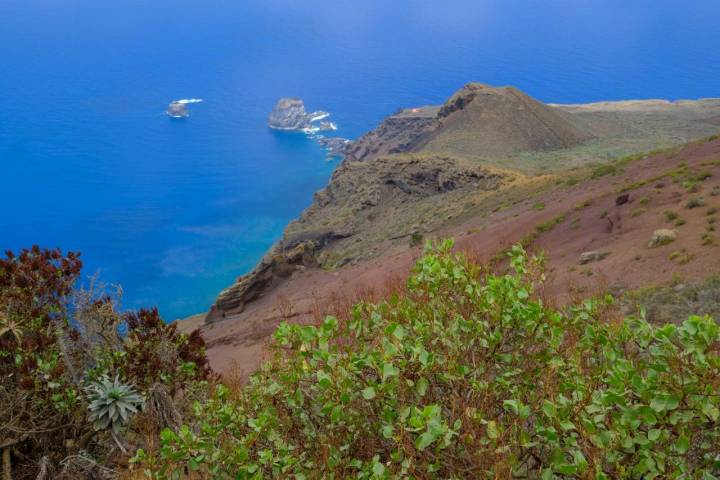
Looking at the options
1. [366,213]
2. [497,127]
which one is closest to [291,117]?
[497,127]

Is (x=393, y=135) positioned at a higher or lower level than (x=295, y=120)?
lower

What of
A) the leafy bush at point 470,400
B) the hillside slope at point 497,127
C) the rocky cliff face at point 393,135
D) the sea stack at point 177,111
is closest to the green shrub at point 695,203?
the leafy bush at point 470,400

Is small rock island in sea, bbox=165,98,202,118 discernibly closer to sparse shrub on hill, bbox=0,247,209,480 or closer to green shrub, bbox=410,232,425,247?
green shrub, bbox=410,232,425,247

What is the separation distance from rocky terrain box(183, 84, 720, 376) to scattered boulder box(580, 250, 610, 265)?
0.05 m

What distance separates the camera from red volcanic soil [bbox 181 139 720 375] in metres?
15.5

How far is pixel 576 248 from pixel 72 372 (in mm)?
16577

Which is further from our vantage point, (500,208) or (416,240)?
(500,208)

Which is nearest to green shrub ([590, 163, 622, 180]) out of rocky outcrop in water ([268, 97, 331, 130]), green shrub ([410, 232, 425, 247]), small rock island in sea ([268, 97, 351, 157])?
green shrub ([410, 232, 425, 247])

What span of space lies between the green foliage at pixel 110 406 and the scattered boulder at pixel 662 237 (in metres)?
14.6

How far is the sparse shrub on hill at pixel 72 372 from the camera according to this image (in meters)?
8.65

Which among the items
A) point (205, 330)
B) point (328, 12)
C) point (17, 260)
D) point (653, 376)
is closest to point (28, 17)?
point (328, 12)

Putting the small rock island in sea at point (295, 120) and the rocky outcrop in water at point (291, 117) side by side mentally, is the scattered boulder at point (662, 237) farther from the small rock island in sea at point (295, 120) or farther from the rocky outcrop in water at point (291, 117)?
the rocky outcrop in water at point (291, 117)

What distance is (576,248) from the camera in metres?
20.6

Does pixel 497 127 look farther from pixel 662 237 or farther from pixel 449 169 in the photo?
pixel 662 237
